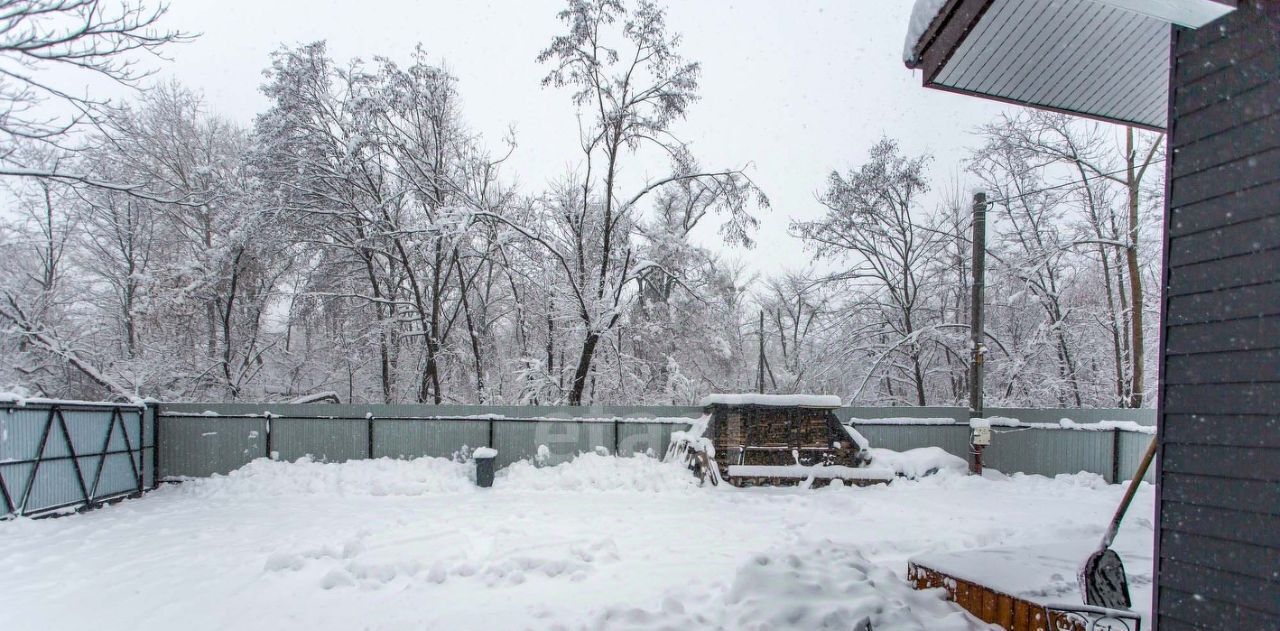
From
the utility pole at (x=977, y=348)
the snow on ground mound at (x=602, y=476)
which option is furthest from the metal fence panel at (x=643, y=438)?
the utility pole at (x=977, y=348)

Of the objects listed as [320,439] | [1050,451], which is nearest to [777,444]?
[1050,451]

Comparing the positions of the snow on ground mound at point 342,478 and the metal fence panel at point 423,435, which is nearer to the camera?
the snow on ground mound at point 342,478

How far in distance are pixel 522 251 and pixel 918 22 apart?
12.9m

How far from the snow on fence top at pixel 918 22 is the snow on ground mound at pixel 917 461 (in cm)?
785

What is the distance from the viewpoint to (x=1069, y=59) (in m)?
3.98

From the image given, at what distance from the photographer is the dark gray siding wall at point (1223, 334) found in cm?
273

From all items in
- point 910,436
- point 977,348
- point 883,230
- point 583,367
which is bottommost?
point 910,436

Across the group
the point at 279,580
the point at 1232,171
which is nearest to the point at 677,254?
the point at 279,580

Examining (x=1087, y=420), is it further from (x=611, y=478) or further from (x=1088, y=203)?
(x=611, y=478)

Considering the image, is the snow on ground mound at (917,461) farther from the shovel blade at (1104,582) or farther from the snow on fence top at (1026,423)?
the shovel blade at (1104,582)

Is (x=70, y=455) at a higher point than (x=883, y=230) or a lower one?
lower

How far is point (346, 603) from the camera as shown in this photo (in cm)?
472

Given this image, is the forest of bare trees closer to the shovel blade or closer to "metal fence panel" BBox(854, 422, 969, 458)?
"metal fence panel" BBox(854, 422, 969, 458)

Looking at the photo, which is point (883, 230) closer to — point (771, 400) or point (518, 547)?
point (771, 400)
